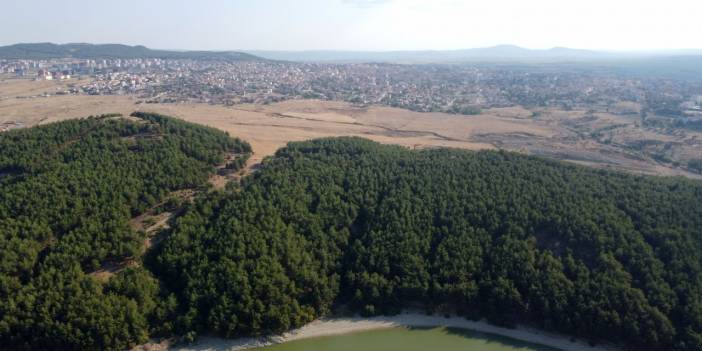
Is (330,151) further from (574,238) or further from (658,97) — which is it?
(658,97)

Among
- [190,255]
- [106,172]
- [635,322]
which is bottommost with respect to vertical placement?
[635,322]

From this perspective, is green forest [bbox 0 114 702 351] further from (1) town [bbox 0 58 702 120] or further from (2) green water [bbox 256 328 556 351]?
(1) town [bbox 0 58 702 120]

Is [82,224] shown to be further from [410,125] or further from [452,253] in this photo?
[410,125]

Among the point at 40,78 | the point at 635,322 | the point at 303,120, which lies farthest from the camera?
the point at 40,78

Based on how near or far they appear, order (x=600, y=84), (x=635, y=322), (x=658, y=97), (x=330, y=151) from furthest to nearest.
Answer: (x=600, y=84) → (x=658, y=97) → (x=330, y=151) → (x=635, y=322)

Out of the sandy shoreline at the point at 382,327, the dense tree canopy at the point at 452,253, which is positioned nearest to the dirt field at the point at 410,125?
the dense tree canopy at the point at 452,253

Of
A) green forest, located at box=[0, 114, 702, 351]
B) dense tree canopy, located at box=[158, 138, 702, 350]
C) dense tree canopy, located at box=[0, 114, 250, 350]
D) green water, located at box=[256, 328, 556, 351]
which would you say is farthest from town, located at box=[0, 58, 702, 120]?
green water, located at box=[256, 328, 556, 351]

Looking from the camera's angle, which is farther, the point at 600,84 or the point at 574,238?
the point at 600,84

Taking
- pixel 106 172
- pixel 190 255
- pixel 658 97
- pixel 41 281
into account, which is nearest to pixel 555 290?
pixel 190 255
